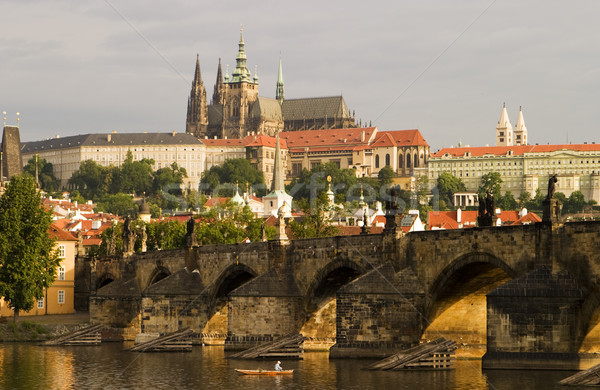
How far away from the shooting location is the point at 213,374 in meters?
53.2

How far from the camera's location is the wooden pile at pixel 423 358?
50.5 metres

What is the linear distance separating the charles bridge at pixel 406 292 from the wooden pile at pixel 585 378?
2.51 metres

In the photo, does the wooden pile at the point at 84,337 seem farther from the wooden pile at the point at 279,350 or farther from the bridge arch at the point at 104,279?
the wooden pile at the point at 279,350

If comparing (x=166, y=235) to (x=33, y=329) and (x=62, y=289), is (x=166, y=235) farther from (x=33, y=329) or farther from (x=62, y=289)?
(x=33, y=329)

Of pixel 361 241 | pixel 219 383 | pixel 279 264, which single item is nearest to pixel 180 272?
pixel 279 264

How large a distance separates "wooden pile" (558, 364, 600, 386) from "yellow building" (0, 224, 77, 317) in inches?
2221

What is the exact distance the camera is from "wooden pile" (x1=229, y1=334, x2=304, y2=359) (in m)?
59.2

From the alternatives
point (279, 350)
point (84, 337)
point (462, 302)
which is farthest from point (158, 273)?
point (462, 302)

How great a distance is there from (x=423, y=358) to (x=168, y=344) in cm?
2032

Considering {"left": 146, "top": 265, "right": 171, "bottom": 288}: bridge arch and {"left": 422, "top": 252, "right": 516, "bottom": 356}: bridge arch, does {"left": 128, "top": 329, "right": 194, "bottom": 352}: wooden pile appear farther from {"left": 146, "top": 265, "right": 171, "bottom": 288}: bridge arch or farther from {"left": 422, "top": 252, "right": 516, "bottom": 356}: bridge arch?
{"left": 422, "top": 252, "right": 516, "bottom": 356}: bridge arch

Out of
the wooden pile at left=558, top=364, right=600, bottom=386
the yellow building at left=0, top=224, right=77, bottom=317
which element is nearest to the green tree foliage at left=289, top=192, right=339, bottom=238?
the yellow building at left=0, top=224, right=77, bottom=317

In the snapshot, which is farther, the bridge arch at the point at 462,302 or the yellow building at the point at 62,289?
the yellow building at the point at 62,289

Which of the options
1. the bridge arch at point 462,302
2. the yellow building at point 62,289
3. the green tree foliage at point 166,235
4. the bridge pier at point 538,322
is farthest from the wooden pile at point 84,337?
the bridge pier at point 538,322

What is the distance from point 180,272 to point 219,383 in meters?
24.1
